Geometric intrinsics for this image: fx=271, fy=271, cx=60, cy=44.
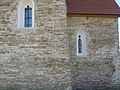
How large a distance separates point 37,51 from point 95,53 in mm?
4558

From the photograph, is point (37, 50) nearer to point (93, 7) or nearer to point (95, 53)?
point (95, 53)

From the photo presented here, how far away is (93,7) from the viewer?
17938mm

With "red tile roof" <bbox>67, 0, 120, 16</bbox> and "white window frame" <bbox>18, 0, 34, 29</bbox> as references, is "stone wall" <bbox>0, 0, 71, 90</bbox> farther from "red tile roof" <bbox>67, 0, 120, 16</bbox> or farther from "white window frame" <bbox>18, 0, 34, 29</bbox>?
"red tile roof" <bbox>67, 0, 120, 16</bbox>

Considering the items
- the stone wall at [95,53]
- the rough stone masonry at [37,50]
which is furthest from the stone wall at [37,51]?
the stone wall at [95,53]

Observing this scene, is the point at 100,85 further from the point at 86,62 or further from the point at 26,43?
the point at 26,43

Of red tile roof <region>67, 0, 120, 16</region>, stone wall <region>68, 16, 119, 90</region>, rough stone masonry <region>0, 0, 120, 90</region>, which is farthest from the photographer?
red tile roof <region>67, 0, 120, 16</region>

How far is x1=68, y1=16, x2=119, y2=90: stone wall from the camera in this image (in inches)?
672

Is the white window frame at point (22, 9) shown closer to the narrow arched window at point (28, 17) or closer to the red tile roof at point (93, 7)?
the narrow arched window at point (28, 17)

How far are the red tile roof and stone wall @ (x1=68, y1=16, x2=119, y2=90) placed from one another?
0.42m

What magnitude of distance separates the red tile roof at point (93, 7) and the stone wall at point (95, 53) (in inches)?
16.5

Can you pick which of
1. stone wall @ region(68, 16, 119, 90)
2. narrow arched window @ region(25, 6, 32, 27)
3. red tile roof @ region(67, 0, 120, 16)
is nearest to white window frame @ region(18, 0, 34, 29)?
narrow arched window @ region(25, 6, 32, 27)

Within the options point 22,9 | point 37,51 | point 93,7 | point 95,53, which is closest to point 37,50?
point 37,51

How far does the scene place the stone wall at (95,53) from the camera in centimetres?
1708

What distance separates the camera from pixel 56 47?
14484 mm
